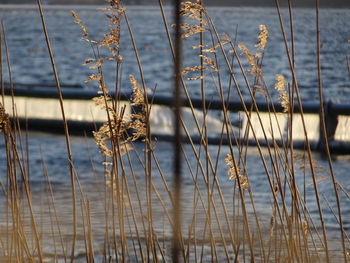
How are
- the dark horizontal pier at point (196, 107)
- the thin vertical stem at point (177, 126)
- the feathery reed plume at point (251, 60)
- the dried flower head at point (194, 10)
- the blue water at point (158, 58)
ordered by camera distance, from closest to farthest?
the thin vertical stem at point (177, 126)
the dried flower head at point (194, 10)
the feathery reed plume at point (251, 60)
the dark horizontal pier at point (196, 107)
the blue water at point (158, 58)

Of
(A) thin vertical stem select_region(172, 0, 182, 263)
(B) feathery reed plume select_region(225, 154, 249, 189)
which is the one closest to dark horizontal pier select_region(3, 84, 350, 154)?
(B) feathery reed plume select_region(225, 154, 249, 189)

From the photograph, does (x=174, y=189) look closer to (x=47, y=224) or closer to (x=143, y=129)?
(x=143, y=129)

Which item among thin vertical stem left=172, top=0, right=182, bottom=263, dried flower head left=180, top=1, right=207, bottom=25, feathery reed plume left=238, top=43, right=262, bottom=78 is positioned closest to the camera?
thin vertical stem left=172, top=0, right=182, bottom=263

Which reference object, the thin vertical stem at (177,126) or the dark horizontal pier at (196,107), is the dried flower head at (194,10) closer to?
the thin vertical stem at (177,126)

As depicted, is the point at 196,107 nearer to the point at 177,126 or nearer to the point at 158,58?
the point at 177,126

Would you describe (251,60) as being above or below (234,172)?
above

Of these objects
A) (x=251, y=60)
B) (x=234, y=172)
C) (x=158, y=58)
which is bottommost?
(x=234, y=172)

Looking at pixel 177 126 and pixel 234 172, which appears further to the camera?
pixel 234 172

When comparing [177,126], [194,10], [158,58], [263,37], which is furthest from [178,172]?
[158,58]

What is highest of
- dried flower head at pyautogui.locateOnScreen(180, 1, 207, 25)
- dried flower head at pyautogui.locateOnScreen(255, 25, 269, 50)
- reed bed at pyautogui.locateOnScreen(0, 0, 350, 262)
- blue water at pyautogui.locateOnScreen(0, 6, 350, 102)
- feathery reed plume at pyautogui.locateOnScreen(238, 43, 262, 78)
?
blue water at pyautogui.locateOnScreen(0, 6, 350, 102)

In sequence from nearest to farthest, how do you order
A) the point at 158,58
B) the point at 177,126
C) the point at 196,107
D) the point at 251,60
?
1. the point at 177,126
2. the point at 251,60
3. the point at 196,107
4. the point at 158,58

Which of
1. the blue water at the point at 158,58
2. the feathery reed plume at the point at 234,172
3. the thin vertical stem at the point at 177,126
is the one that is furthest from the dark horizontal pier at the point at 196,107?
the thin vertical stem at the point at 177,126

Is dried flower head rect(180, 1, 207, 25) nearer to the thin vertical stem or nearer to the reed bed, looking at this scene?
the reed bed

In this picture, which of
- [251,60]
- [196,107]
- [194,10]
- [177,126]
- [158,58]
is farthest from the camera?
[158,58]
